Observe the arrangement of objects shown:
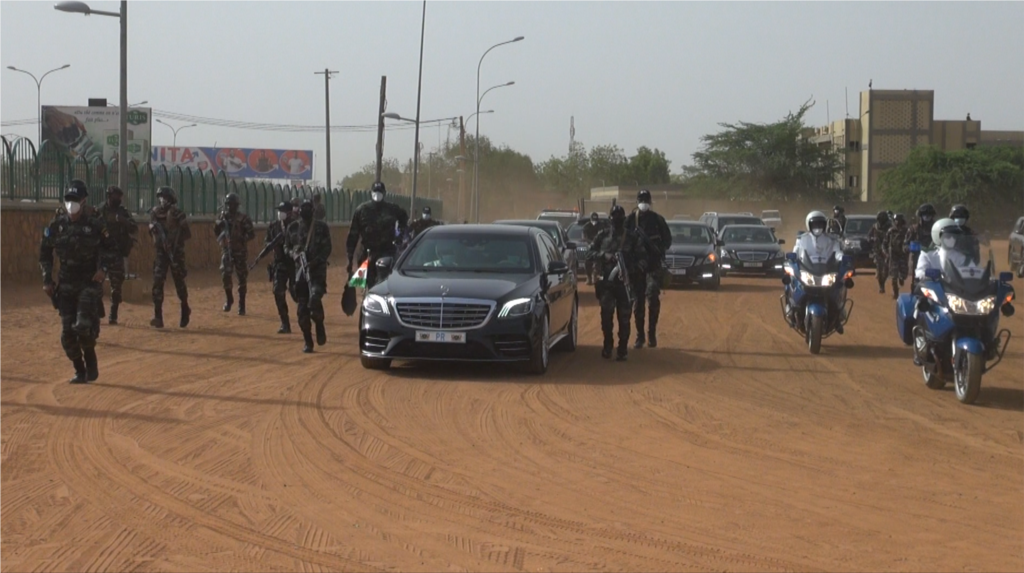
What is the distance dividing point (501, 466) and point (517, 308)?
419cm

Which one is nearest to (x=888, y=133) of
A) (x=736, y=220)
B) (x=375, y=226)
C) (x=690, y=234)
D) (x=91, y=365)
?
(x=736, y=220)

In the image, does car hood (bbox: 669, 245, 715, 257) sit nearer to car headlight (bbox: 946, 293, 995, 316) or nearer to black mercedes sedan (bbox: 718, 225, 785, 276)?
black mercedes sedan (bbox: 718, 225, 785, 276)

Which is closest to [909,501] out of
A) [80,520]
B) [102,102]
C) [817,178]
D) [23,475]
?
[80,520]

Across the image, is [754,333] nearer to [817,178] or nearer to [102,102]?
[102,102]

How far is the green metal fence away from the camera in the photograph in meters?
24.0

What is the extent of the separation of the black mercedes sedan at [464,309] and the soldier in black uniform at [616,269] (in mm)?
691

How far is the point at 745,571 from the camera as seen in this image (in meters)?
5.68

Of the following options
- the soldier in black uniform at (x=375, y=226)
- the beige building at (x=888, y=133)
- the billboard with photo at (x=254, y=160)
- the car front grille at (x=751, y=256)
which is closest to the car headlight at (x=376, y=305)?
the soldier in black uniform at (x=375, y=226)

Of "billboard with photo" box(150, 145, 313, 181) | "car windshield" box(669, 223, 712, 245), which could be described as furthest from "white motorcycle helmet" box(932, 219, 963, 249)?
"billboard with photo" box(150, 145, 313, 181)

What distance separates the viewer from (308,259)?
13.9m

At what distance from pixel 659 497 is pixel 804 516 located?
844 millimetres

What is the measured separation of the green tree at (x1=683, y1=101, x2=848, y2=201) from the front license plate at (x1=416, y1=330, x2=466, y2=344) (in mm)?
79300

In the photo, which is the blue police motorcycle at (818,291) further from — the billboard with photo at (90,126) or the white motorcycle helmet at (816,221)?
the billboard with photo at (90,126)

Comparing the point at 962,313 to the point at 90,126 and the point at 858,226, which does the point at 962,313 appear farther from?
the point at 90,126
